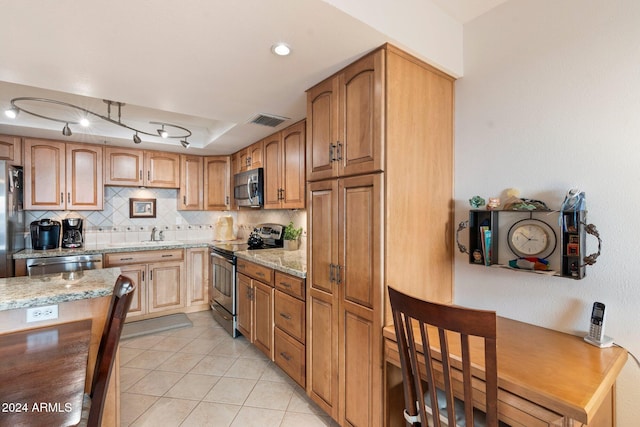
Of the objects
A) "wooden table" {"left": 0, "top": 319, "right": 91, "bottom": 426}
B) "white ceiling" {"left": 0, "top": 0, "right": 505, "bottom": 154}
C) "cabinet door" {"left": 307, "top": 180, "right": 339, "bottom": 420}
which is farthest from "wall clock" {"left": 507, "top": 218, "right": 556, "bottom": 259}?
"wooden table" {"left": 0, "top": 319, "right": 91, "bottom": 426}

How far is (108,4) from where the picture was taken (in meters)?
1.21

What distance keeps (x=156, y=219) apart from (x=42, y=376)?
3.61 meters

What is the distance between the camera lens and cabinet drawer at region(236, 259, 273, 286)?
255 centimetres

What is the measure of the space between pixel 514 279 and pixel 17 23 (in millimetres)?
Result: 2744

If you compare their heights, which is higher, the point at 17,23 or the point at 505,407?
the point at 17,23

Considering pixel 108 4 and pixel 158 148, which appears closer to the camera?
pixel 108 4

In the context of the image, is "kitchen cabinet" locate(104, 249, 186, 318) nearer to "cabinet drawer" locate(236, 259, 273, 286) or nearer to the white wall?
"cabinet drawer" locate(236, 259, 273, 286)

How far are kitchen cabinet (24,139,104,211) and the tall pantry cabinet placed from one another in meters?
3.14

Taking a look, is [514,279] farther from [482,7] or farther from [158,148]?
[158,148]

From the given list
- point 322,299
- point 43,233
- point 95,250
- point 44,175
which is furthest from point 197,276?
point 322,299

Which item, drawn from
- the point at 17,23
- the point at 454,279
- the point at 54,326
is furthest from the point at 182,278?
the point at 454,279

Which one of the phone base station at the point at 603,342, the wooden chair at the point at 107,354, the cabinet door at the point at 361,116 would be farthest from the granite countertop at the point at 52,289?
the phone base station at the point at 603,342

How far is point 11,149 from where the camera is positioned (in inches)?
126

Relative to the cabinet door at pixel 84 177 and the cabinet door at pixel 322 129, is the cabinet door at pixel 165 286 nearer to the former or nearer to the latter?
the cabinet door at pixel 84 177
